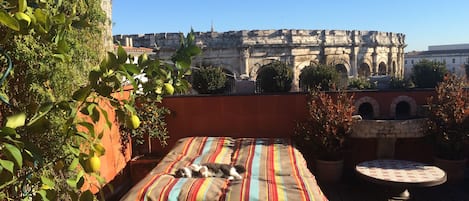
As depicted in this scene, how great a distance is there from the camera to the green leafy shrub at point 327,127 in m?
5.96

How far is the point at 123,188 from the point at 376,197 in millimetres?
3591

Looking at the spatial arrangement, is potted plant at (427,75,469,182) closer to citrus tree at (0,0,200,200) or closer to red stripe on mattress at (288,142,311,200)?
red stripe on mattress at (288,142,311,200)

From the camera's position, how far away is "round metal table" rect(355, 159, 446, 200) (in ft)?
16.2

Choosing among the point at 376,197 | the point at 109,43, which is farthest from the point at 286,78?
the point at 109,43

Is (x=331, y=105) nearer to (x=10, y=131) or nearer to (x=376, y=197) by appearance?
(x=376, y=197)

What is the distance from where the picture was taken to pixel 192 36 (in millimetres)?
924

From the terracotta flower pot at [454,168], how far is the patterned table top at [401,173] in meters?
0.72

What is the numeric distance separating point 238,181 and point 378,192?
2591 millimetres

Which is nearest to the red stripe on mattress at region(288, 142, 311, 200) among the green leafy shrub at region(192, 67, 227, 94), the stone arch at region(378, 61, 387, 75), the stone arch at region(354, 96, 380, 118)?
the stone arch at region(354, 96, 380, 118)

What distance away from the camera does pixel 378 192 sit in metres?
5.74

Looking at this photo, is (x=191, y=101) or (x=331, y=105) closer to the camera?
(x=331, y=105)

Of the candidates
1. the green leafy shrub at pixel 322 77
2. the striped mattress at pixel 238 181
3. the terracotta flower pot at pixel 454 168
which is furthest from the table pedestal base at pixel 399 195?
the green leafy shrub at pixel 322 77

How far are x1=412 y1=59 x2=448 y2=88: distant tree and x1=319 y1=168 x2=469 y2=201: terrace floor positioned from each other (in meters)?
6.31

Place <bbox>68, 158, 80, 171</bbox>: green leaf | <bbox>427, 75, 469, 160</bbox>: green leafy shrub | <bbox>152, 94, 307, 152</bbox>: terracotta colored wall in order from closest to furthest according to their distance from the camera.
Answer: <bbox>68, 158, 80, 171</bbox>: green leaf, <bbox>427, 75, 469, 160</bbox>: green leafy shrub, <bbox>152, 94, 307, 152</bbox>: terracotta colored wall
